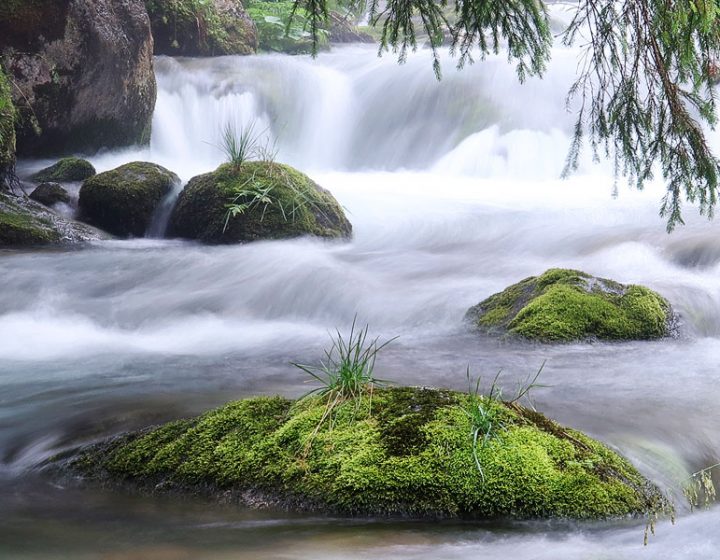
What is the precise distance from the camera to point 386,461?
298 centimetres

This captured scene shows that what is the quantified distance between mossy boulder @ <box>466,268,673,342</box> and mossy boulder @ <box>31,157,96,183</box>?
24.7 ft

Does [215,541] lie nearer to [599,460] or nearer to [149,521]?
[149,521]

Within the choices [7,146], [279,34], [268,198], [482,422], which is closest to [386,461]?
[482,422]

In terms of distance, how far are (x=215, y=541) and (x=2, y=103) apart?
4278 mm

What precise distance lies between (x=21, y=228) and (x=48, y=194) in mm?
1314

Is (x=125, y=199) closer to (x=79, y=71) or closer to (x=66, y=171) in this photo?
(x=66, y=171)

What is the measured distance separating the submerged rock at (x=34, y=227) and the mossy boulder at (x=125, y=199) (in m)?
0.36

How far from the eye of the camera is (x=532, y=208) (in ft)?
37.6

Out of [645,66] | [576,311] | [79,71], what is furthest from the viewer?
[79,71]

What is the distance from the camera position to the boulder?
17.3 metres

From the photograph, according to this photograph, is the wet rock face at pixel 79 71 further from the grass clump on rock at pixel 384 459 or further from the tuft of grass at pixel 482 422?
the tuft of grass at pixel 482 422

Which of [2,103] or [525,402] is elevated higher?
[2,103]

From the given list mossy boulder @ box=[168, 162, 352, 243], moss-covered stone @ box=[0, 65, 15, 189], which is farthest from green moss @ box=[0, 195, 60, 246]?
mossy boulder @ box=[168, 162, 352, 243]

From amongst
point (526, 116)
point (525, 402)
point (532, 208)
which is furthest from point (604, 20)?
point (526, 116)
